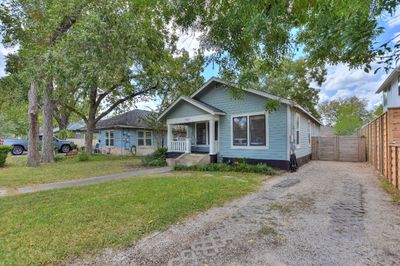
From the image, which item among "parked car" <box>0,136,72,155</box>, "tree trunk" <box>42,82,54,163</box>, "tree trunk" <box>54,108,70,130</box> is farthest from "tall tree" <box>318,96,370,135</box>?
"tree trunk" <box>54,108,70,130</box>

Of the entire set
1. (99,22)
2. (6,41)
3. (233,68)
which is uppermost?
(6,41)

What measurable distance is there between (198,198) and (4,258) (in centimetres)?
357

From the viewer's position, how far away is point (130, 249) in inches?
121

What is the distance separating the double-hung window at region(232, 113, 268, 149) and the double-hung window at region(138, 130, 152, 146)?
11.5m

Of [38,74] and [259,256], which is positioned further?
[38,74]

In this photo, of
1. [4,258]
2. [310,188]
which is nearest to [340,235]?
[310,188]

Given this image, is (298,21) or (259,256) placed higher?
Result: (298,21)

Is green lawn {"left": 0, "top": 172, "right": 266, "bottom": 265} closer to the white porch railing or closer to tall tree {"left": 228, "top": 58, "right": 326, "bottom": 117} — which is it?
the white porch railing

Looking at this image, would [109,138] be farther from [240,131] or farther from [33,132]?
[240,131]

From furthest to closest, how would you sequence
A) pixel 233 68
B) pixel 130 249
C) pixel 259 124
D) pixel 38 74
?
pixel 259 124 → pixel 38 74 → pixel 233 68 → pixel 130 249

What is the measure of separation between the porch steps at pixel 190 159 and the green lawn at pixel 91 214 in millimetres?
4480

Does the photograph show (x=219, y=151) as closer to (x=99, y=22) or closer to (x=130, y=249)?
(x=99, y=22)

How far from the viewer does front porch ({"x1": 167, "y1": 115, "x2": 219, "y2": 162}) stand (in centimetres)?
1176

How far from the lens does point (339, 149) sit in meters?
14.6
